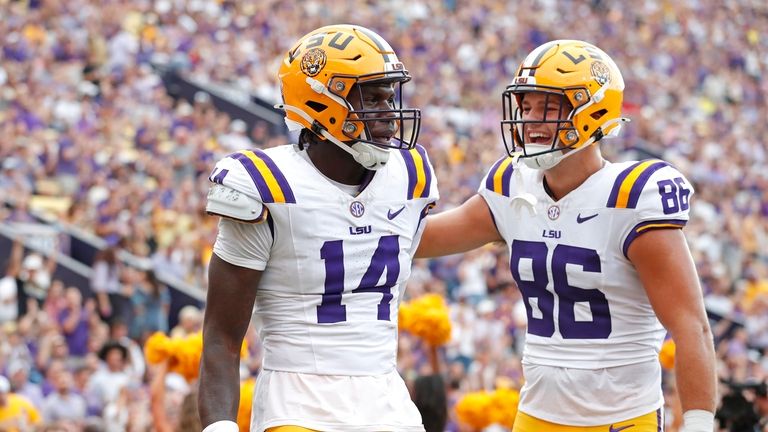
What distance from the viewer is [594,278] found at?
4.20 meters

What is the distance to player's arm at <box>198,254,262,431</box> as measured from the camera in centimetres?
361

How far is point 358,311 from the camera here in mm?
3703

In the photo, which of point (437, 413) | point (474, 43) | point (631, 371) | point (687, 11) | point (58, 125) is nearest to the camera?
point (631, 371)

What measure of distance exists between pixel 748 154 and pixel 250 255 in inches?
689

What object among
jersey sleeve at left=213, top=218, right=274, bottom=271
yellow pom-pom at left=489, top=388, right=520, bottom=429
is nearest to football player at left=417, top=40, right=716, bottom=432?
jersey sleeve at left=213, top=218, right=274, bottom=271

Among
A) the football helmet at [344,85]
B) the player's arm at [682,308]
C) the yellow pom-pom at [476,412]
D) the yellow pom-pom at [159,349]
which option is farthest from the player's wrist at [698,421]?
the yellow pom-pom at [476,412]

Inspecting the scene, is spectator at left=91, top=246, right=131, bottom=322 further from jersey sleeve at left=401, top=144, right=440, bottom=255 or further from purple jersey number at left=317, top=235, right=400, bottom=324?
purple jersey number at left=317, top=235, right=400, bottom=324

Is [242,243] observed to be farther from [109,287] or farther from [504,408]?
[109,287]

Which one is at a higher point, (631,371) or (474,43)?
(474,43)

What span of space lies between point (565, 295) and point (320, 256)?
98cm

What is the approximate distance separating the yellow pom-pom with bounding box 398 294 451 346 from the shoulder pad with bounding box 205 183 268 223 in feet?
7.47

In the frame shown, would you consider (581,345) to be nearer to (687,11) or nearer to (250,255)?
(250,255)

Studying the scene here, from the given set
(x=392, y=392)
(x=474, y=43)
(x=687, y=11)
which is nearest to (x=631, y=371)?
(x=392, y=392)

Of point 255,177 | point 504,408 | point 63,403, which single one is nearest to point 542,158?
point 255,177
